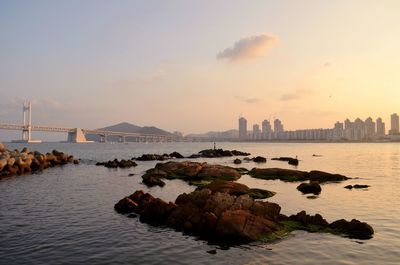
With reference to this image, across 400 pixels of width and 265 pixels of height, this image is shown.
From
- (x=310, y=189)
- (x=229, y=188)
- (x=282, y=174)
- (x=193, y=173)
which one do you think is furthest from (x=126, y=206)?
(x=282, y=174)

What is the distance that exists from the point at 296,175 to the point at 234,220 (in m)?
31.7

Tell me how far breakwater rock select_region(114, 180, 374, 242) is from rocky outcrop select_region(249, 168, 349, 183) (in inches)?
1026

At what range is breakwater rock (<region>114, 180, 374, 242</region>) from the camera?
20.8 m

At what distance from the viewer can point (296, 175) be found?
50750 mm

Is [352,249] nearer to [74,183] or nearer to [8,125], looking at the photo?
[74,183]

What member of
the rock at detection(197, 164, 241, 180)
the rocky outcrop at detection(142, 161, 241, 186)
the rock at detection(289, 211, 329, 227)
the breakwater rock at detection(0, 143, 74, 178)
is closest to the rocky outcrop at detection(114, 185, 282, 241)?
the rock at detection(289, 211, 329, 227)

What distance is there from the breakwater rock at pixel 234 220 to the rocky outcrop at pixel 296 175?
1026 inches

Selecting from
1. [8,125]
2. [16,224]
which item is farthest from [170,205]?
[8,125]

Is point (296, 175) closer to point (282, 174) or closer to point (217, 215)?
point (282, 174)

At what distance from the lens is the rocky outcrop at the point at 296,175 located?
48.7 meters

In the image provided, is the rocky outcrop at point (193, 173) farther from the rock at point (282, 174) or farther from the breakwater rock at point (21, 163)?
the breakwater rock at point (21, 163)

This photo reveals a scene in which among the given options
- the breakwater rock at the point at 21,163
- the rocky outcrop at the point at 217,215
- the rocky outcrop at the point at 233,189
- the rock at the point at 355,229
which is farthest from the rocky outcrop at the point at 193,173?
the rock at the point at 355,229

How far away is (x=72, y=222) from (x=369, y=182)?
1503 inches

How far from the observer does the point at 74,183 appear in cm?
4722
